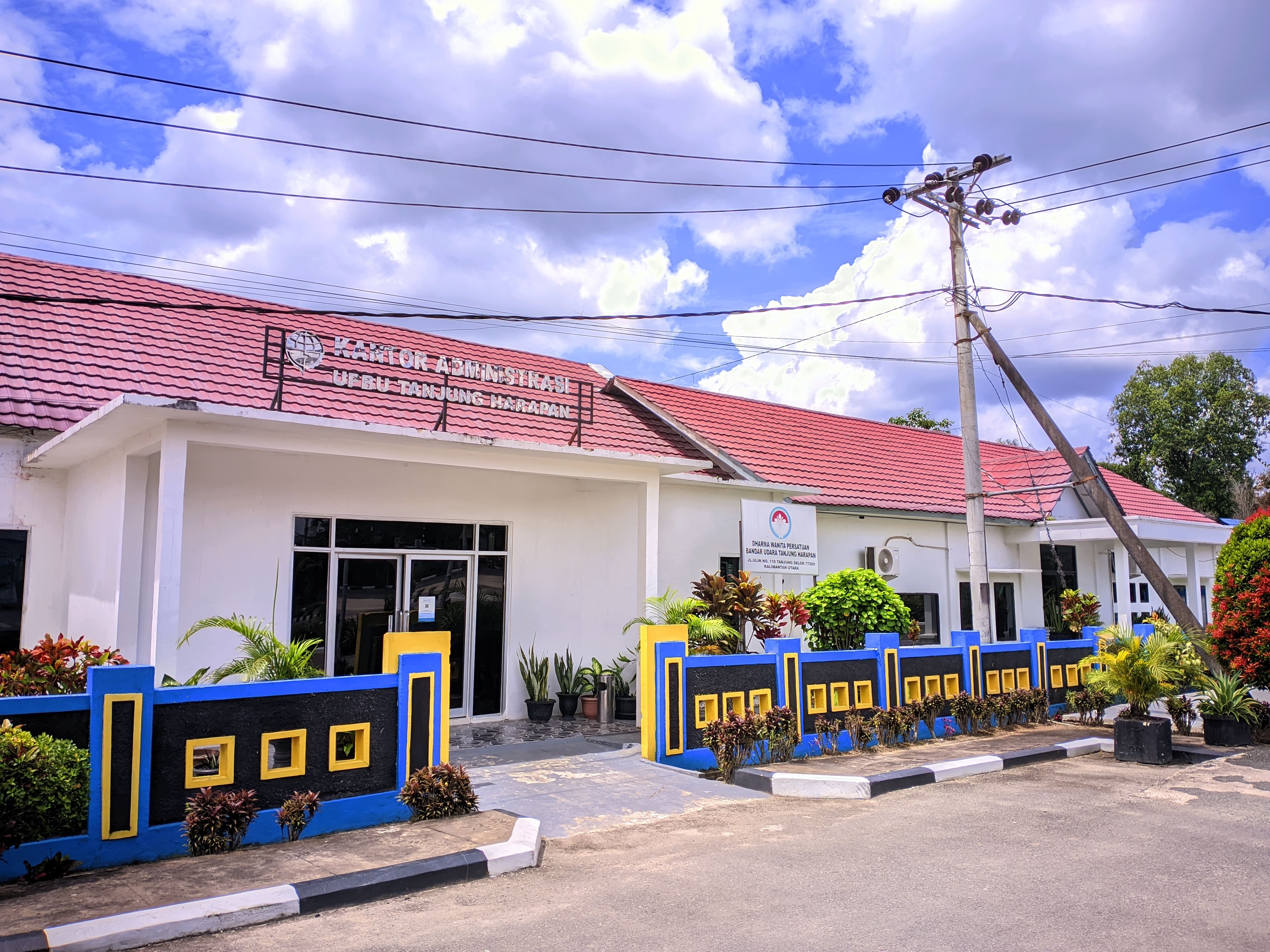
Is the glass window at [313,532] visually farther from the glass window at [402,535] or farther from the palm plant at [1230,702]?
the palm plant at [1230,702]

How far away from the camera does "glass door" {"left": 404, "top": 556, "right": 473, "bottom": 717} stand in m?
12.3

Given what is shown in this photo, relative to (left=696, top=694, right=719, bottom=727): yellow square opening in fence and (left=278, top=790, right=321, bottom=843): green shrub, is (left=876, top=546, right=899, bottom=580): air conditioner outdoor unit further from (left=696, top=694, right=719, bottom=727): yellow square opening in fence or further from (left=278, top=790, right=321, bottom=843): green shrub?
(left=278, top=790, right=321, bottom=843): green shrub

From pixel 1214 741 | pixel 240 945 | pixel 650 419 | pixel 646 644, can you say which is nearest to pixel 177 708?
pixel 240 945

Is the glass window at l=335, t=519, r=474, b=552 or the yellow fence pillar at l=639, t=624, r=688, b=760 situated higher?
the glass window at l=335, t=519, r=474, b=552

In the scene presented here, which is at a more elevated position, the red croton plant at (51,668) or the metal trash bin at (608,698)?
the red croton plant at (51,668)

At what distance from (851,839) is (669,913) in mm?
2304

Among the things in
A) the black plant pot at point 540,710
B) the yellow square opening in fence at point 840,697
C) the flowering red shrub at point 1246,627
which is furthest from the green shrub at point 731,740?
the flowering red shrub at point 1246,627

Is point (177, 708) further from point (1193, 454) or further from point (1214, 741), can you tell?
point (1193, 454)

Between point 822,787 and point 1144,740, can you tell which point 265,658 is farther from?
point 1144,740

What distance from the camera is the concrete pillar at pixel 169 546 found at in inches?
341

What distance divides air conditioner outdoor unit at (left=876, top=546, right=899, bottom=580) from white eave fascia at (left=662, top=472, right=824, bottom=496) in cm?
261

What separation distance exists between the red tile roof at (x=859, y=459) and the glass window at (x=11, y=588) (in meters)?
9.11

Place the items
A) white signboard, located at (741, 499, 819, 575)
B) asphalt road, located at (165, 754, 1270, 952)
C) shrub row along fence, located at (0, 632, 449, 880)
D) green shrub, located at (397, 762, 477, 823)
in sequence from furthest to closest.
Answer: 1. white signboard, located at (741, 499, 819, 575)
2. green shrub, located at (397, 762, 477, 823)
3. shrub row along fence, located at (0, 632, 449, 880)
4. asphalt road, located at (165, 754, 1270, 952)

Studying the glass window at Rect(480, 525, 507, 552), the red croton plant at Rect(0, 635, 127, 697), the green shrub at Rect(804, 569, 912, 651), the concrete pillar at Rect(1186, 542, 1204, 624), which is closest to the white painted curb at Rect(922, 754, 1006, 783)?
the green shrub at Rect(804, 569, 912, 651)
